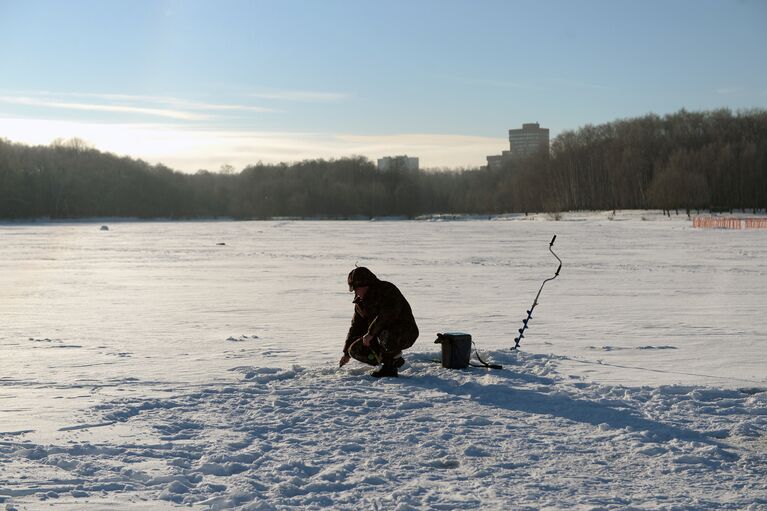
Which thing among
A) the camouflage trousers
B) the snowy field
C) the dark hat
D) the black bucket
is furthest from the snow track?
the dark hat

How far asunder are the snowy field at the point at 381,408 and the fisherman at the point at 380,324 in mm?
230

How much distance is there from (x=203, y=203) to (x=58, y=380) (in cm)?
14127

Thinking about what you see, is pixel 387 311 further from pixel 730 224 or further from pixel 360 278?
pixel 730 224

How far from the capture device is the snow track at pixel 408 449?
5.40 meters

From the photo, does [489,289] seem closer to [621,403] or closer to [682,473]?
[621,403]

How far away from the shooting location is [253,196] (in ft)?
479

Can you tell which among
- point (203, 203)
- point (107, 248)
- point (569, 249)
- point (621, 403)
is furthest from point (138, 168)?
point (621, 403)

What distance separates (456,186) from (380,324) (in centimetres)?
15718

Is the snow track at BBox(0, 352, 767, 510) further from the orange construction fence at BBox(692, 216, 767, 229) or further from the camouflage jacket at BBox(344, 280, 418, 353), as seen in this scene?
the orange construction fence at BBox(692, 216, 767, 229)

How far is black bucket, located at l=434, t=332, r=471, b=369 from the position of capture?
933cm

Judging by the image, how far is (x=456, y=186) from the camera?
541 ft

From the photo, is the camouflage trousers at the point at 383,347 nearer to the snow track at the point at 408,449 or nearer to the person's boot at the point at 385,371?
the person's boot at the point at 385,371

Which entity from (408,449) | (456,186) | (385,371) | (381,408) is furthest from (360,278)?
(456,186)

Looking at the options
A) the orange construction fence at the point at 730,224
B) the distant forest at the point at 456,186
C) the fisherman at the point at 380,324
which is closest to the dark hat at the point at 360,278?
the fisherman at the point at 380,324
